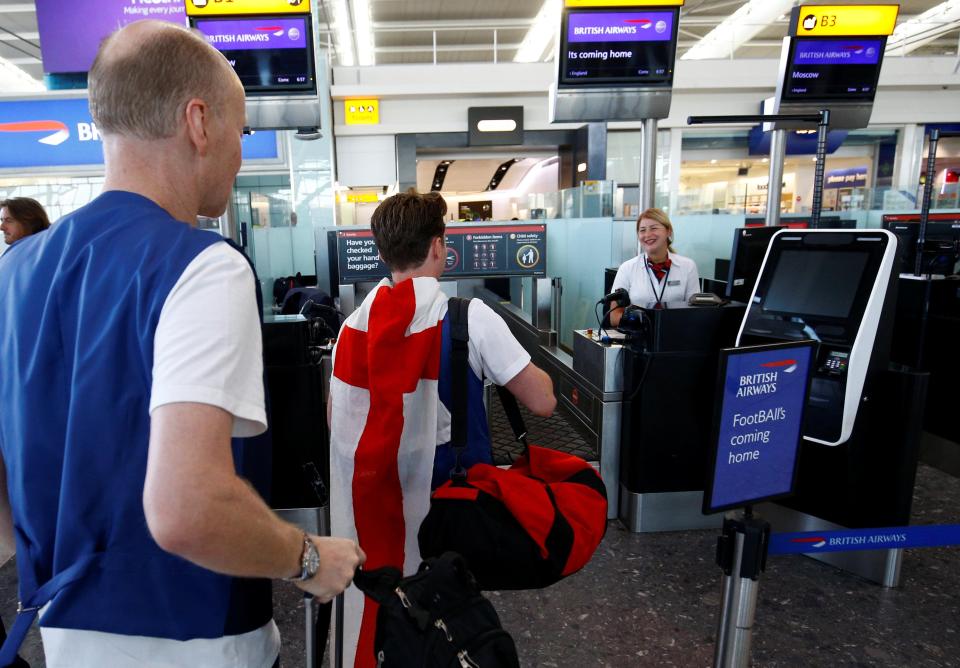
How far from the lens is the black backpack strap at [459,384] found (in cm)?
165

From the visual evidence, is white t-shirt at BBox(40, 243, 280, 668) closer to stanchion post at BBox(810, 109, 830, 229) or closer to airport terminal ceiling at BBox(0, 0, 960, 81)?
stanchion post at BBox(810, 109, 830, 229)

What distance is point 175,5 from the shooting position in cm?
530

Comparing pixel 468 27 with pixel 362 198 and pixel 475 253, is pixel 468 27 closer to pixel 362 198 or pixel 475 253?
pixel 362 198

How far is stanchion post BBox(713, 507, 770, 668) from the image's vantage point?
63.9 inches

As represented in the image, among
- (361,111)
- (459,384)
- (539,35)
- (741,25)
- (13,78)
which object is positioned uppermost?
(539,35)

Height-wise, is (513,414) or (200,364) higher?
(200,364)

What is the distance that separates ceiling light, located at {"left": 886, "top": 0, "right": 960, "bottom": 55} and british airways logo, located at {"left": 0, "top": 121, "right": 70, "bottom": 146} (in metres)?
13.8

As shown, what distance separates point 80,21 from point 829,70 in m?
6.01

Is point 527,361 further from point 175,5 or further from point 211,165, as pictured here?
point 175,5

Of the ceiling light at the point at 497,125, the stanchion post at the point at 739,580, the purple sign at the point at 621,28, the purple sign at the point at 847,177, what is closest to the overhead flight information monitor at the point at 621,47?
the purple sign at the point at 621,28

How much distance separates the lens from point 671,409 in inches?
123

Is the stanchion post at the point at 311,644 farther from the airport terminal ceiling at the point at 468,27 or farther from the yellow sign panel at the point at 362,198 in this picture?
the yellow sign panel at the point at 362,198

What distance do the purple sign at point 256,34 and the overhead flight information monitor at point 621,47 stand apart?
1.88m

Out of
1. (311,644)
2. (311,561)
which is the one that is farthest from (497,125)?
(311,561)
